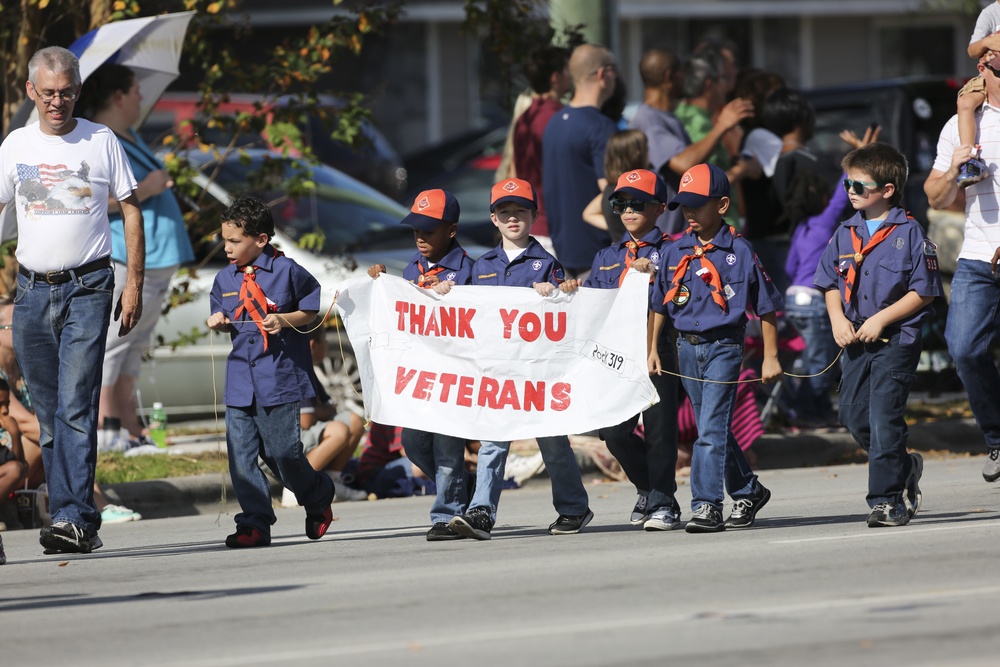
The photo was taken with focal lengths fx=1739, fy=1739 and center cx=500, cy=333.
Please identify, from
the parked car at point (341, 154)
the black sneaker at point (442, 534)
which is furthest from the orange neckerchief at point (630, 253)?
the parked car at point (341, 154)

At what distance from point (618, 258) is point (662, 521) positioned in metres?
1.35

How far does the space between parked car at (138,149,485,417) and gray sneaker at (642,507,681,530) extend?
15.0 feet

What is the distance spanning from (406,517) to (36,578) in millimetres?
2816

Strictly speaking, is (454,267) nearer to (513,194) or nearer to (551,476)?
(513,194)

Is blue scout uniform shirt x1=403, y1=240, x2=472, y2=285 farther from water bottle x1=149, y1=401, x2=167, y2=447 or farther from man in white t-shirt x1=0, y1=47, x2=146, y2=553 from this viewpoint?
water bottle x1=149, y1=401, x2=167, y2=447

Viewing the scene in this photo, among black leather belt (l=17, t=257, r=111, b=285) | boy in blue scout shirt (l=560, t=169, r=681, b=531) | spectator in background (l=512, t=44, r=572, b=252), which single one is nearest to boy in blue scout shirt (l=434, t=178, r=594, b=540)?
boy in blue scout shirt (l=560, t=169, r=681, b=531)

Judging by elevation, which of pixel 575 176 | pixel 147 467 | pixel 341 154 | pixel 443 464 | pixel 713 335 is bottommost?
pixel 147 467

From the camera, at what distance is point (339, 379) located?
43.8 feet

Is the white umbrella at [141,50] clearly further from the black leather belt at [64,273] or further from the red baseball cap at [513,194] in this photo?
the red baseball cap at [513,194]

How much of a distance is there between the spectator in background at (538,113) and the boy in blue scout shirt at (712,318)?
3.78m

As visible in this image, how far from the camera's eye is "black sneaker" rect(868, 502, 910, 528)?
321 inches

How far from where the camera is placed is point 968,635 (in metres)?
5.53

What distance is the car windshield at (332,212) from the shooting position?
1374cm

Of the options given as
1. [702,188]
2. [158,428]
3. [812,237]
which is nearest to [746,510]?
[702,188]
